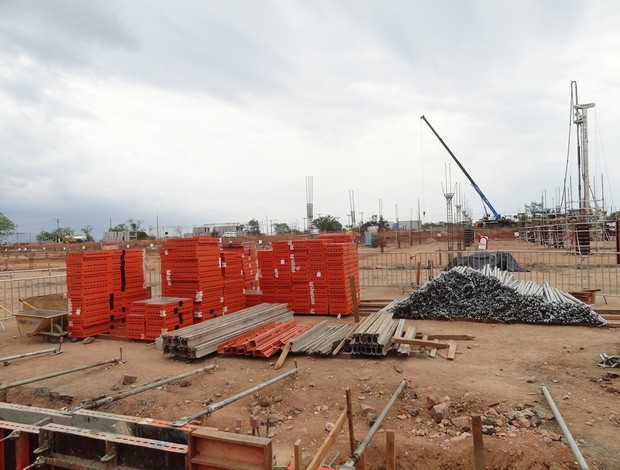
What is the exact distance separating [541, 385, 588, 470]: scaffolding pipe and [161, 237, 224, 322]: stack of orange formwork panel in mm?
8422

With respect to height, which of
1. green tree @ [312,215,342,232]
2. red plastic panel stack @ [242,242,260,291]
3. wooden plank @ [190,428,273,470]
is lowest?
wooden plank @ [190,428,273,470]

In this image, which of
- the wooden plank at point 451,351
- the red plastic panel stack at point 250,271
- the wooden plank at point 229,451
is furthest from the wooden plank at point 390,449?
the red plastic panel stack at point 250,271

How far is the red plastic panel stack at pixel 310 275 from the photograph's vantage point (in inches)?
507

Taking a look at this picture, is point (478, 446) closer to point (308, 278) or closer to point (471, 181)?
point (308, 278)

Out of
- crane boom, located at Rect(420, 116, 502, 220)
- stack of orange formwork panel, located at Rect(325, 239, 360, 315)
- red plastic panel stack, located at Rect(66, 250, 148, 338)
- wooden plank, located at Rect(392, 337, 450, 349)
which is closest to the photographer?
wooden plank, located at Rect(392, 337, 450, 349)

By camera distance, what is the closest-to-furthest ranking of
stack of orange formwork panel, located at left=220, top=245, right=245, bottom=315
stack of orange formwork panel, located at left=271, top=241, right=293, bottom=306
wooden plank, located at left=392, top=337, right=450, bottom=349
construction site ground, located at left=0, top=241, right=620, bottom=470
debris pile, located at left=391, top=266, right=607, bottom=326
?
construction site ground, located at left=0, top=241, right=620, bottom=470
wooden plank, located at left=392, top=337, right=450, bottom=349
debris pile, located at left=391, top=266, right=607, bottom=326
stack of orange formwork panel, located at left=220, top=245, right=245, bottom=315
stack of orange formwork panel, located at left=271, top=241, right=293, bottom=306

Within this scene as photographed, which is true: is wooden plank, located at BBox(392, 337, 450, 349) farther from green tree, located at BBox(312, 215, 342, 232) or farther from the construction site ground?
green tree, located at BBox(312, 215, 342, 232)

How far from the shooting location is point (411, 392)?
6344mm

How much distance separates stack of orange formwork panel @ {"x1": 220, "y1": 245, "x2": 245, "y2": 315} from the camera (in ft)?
41.3

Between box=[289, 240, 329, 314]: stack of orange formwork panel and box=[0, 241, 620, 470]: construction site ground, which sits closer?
box=[0, 241, 620, 470]: construction site ground

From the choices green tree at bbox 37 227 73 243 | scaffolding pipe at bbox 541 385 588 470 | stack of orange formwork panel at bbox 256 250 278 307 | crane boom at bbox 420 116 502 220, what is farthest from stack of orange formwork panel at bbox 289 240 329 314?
green tree at bbox 37 227 73 243

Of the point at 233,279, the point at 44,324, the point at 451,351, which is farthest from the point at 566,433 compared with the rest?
the point at 44,324

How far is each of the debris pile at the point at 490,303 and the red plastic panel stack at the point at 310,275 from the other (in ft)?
5.93

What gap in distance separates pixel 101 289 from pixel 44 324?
1.56 metres
